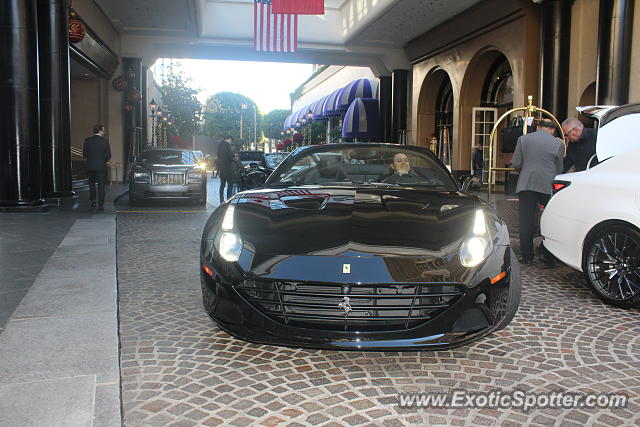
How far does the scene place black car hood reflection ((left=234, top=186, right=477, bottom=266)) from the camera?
3027 mm

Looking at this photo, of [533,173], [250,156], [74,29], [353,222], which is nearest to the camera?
[353,222]

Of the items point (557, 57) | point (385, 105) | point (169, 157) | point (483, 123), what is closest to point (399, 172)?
point (169, 157)

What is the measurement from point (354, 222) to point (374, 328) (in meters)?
0.69

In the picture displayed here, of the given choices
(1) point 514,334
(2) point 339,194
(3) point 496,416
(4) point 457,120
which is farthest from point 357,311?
(4) point 457,120

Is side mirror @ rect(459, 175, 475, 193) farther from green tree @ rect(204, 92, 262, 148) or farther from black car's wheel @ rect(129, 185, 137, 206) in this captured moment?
green tree @ rect(204, 92, 262, 148)

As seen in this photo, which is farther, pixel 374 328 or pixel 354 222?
pixel 354 222

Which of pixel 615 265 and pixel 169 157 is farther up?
pixel 169 157

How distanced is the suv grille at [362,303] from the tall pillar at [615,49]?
10494mm

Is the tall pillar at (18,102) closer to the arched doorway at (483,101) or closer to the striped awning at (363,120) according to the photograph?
the arched doorway at (483,101)

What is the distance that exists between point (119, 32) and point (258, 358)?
20.4 metres

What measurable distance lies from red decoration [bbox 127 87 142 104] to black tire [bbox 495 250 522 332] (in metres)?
20.0

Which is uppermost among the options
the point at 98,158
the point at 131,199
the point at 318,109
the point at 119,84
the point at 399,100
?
the point at 318,109

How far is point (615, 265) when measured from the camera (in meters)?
4.51

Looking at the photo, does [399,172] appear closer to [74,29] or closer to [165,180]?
[165,180]
